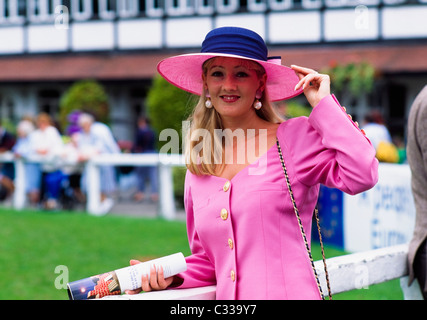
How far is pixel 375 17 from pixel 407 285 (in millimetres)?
14738

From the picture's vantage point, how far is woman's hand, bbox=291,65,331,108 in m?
2.31

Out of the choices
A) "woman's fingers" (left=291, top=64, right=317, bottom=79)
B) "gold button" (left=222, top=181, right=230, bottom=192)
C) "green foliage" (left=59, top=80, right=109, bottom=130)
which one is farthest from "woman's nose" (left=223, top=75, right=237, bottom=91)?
"green foliage" (left=59, top=80, right=109, bottom=130)

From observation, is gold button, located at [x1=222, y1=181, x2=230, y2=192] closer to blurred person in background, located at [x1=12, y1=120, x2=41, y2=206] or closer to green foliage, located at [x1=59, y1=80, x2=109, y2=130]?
blurred person in background, located at [x1=12, y1=120, x2=41, y2=206]

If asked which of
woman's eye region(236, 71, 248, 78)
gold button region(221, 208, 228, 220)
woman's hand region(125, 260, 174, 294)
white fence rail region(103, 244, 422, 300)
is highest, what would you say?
woman's eye region(236, 71, 248, 78)

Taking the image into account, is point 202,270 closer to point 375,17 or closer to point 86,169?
point 86,169

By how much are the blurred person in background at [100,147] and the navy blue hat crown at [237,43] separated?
29.6ft

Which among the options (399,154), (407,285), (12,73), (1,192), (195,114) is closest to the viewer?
(195,114)

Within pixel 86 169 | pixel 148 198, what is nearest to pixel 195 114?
pixel 86 169

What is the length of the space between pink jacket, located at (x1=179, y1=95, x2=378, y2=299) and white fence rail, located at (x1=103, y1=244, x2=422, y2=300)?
9.8 inches

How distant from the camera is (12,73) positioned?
20.5 meters

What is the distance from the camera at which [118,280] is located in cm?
235

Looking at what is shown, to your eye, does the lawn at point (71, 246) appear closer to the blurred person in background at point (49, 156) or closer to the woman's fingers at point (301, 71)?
the blurred person in background at point (49, 156)

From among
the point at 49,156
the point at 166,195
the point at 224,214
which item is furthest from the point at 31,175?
the point at 224,214

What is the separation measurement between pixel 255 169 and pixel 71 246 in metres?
6.05
